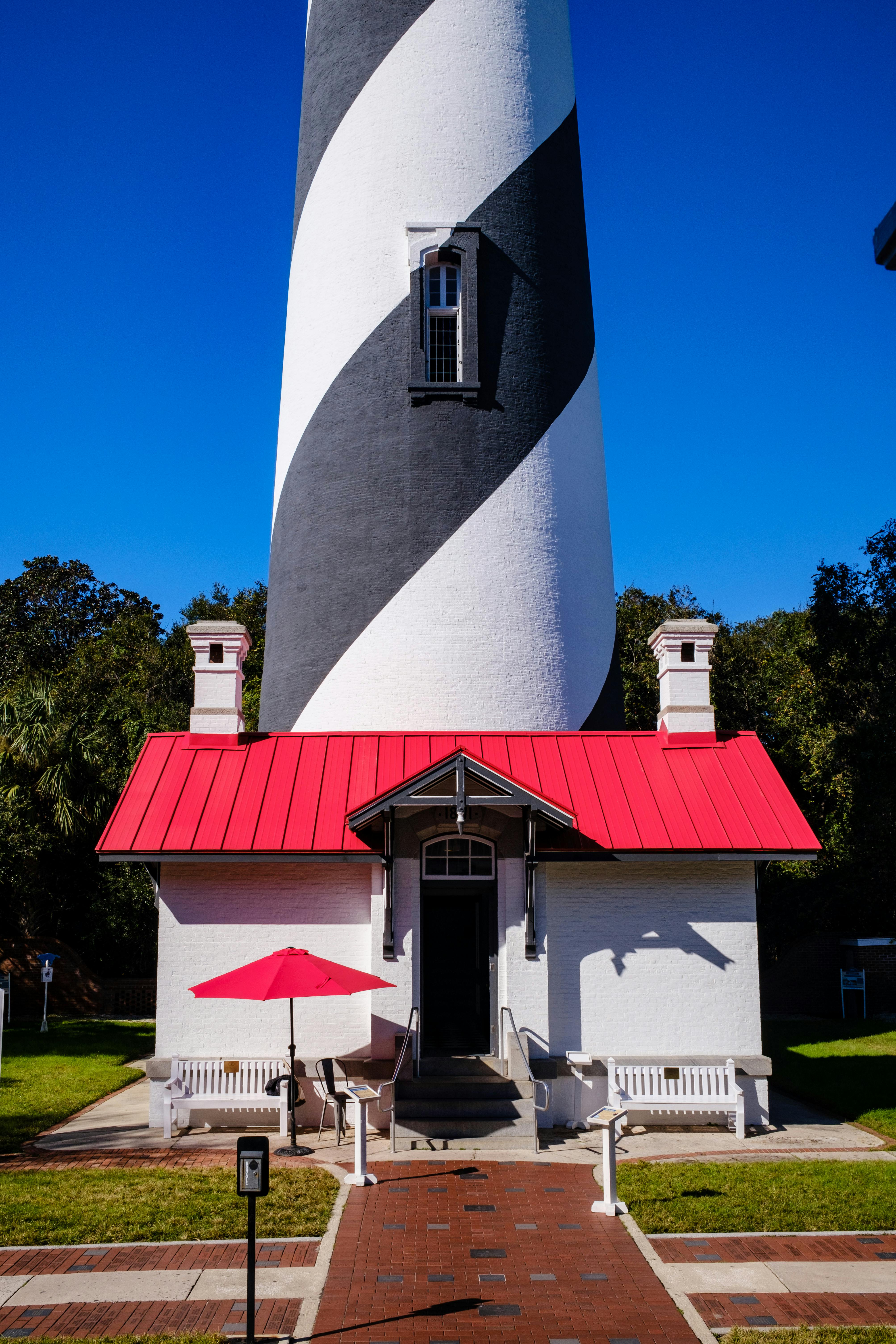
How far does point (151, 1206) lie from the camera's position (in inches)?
361

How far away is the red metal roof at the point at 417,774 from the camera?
12.8 meters

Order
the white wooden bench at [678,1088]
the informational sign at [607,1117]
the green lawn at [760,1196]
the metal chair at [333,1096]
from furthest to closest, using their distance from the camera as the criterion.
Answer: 1. the white wooden bench at [678,1088]
2. the metal chair at [333,1096]
3. the informational sign at [607,1117]
4. the green lawn at [760,1196]

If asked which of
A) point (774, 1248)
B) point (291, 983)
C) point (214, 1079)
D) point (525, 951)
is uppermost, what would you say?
point (525, 951)

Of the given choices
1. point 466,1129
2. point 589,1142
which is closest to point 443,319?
point 466,1129

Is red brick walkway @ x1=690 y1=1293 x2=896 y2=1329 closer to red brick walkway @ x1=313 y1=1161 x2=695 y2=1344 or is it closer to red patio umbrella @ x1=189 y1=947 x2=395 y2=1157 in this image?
red brick walkway @ x1=313 y1=1161 x2=695 y2=1344

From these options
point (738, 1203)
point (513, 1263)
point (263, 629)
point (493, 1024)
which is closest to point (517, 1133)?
point (493, 1024)

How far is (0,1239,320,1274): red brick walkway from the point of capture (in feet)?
25.4

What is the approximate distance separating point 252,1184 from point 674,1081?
699 cm

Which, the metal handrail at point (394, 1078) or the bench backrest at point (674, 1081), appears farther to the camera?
the bench backrest at point (674, 1081)

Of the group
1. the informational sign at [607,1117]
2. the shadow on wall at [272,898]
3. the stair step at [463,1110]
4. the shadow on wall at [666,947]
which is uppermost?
the shadow on wall at [272,898]

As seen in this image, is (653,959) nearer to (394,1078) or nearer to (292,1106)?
(394,1078)

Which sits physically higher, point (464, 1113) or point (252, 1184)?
point (252, 1184)

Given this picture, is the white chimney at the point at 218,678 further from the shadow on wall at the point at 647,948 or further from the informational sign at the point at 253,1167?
the informational sign at the point at 253,1167

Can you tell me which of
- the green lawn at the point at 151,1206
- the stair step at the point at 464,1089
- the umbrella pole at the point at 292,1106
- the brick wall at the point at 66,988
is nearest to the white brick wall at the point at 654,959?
the stair step at the point at 464,1089
